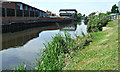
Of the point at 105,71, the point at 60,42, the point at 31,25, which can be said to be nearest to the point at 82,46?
the point at 60,42

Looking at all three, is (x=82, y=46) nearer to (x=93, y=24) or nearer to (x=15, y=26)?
(x=93, y=24)

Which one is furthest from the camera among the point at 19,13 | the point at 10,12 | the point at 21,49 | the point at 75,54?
the point at 19,13

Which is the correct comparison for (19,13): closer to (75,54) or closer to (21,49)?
(21,49)

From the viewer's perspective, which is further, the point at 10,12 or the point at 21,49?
the point at 10,12

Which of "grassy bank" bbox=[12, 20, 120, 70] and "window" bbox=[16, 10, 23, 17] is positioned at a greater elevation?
"window" bbox=[16, 10, 23, 17]

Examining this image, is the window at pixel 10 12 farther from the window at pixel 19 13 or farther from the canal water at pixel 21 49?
the canal water at pixel 21 49

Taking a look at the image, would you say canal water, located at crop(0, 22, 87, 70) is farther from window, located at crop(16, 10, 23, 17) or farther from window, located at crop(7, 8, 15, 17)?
window, located at crop(16, 10, 23, 17)

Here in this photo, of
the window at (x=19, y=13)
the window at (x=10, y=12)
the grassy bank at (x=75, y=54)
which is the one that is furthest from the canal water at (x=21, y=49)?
the window at (x=19, y=13)

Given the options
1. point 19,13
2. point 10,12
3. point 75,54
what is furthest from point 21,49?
point 19,13

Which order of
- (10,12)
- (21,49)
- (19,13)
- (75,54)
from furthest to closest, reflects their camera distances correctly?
(19,13)
(10,12)
(21,49)
(75,54)

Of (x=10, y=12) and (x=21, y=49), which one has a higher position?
(x=10, y=12)

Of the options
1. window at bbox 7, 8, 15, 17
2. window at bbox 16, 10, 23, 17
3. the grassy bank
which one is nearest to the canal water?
the grassy bank

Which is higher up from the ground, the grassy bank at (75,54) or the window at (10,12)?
the window at (10,12)

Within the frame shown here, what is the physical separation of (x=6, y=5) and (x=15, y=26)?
551 cm
